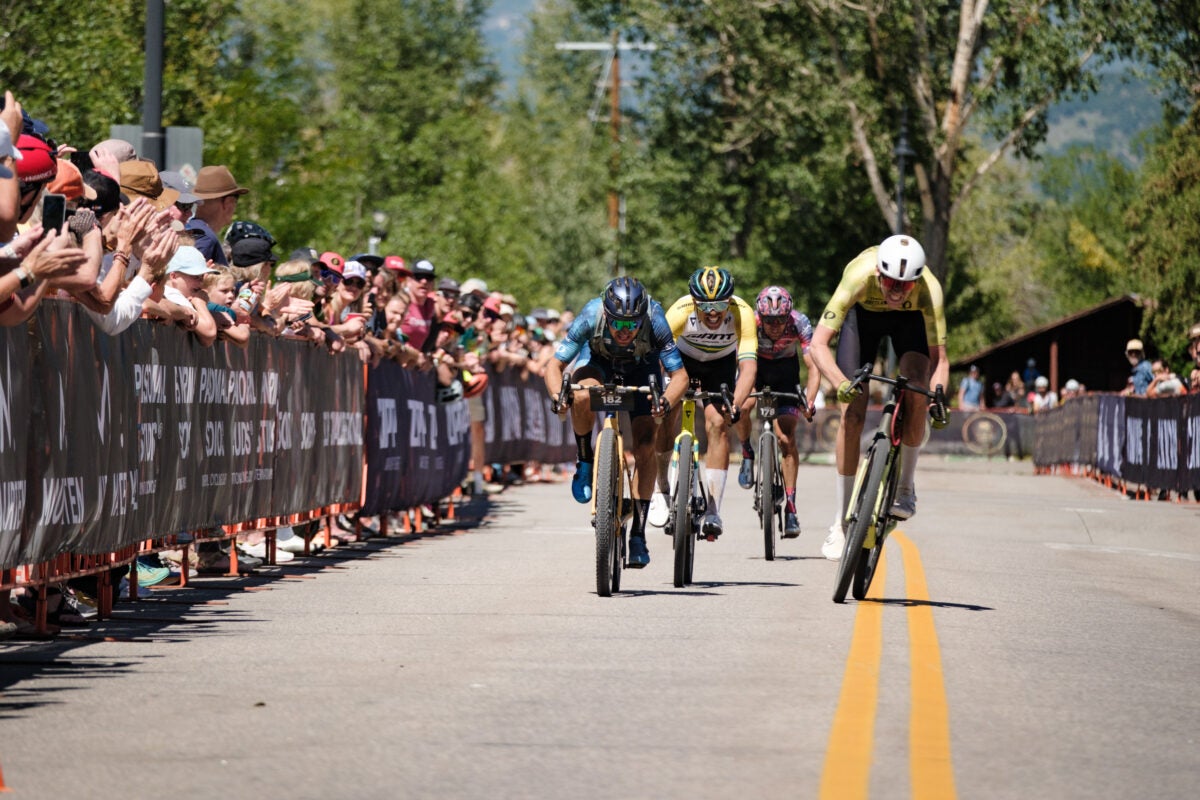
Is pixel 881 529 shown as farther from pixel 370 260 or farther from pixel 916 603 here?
pixel 370 260

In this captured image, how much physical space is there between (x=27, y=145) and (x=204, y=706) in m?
3.11

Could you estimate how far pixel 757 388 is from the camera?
1659 cm

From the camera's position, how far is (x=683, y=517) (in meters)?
12.3

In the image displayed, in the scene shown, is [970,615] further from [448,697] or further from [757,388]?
[757,388]

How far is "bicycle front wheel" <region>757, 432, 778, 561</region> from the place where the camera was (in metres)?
14.8

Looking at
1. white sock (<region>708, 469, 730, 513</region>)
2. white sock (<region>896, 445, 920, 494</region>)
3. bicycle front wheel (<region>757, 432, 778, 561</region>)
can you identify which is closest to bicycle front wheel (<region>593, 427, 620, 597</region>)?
white sock (<region>896, 445, 920, 494</region>)

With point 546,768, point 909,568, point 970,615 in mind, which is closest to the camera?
point 546,768

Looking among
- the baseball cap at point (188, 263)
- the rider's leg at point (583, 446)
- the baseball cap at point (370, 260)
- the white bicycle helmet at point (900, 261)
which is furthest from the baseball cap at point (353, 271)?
the white bicycle helmet at point (900, 261)

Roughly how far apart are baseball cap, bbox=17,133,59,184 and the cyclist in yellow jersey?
14.3 ft

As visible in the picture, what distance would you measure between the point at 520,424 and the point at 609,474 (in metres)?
16.6

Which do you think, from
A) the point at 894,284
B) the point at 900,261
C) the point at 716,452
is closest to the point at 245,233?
the point at 716,452

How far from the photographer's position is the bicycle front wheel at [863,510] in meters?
11.1

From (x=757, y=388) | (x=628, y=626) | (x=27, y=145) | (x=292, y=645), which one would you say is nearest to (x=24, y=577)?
(x=292, y=645)

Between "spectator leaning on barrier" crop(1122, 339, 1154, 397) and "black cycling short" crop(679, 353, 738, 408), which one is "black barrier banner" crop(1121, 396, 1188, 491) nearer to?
"spectator leaning on barrier" crop(1122, 339, 1154, 397)
